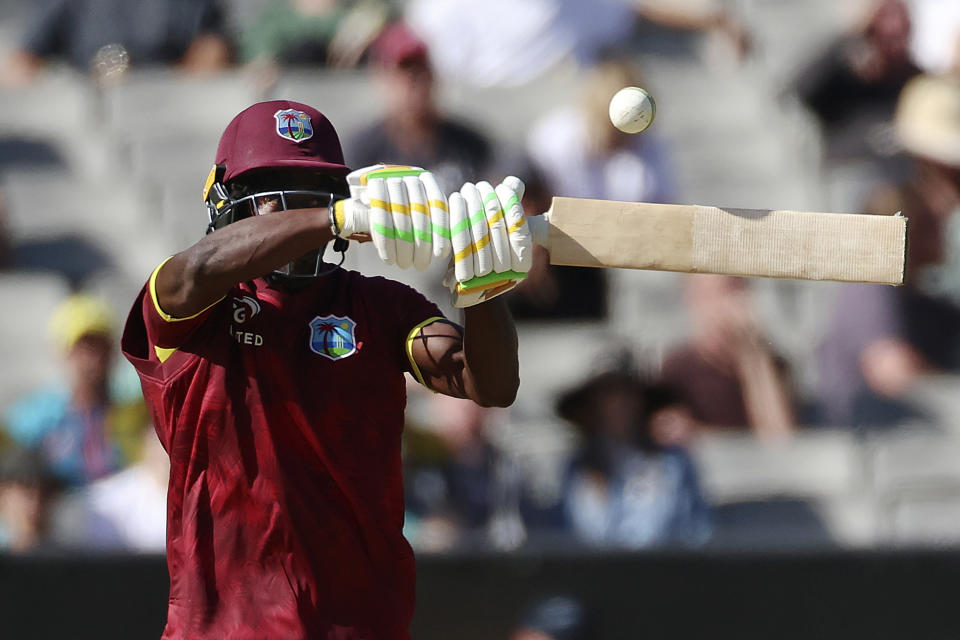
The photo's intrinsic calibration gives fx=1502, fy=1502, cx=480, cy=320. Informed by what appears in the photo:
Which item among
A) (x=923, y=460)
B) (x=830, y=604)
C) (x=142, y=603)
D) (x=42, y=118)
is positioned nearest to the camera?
(x=142, y=603)

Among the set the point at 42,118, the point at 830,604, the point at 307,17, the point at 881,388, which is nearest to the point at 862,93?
the point at 881,388

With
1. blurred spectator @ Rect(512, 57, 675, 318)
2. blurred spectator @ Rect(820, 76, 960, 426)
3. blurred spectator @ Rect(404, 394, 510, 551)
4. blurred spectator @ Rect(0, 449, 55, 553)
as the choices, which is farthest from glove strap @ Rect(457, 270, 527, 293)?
blurred spectator @ Rect(820, 76, 960, 426)

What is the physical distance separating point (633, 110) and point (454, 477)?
3343mm

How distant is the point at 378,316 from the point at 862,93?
6086 millimetres

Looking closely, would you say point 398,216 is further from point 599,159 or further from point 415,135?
point 599,159

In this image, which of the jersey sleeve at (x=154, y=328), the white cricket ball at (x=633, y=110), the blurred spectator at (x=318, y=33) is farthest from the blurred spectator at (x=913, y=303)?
the jersey sleeve at (x=154, y=328)

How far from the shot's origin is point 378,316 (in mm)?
3254

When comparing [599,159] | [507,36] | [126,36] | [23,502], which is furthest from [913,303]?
[126,36]

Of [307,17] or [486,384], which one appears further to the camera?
[307,17]

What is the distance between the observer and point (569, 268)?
7.05m

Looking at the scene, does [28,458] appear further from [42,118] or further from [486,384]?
[486,384]

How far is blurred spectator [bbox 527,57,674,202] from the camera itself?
24.1 feet

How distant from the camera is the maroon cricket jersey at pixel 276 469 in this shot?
309 centimetres

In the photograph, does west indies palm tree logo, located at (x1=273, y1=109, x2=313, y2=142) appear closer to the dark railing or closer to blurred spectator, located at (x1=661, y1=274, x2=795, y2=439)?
the dark railing
